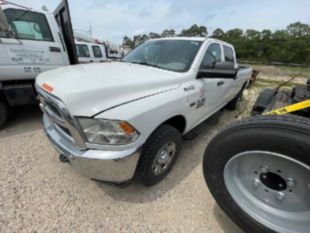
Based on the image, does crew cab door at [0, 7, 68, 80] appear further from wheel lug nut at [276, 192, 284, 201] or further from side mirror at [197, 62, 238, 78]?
wheel lug nut at [276, 192, 284, 201]

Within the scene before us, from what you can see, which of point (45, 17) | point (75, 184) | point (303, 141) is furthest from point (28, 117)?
point (303, 141)

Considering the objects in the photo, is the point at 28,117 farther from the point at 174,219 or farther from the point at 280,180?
the point at 280,180

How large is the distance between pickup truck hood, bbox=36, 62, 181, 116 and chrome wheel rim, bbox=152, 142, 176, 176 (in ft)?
2.41

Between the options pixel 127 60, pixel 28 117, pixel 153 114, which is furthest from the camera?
pixel 28 117

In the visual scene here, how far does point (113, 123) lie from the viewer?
1525 mm

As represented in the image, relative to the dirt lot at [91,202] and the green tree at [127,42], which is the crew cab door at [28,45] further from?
the green tree at [127,42]

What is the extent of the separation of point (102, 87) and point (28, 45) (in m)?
2.57

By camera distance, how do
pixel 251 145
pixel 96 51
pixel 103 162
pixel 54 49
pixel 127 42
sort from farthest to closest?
pixel 127 42
pixel 96 51
pixel 54 49
pixel 103 162
pixel 251 145

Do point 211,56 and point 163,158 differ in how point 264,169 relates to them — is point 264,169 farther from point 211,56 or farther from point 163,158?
point 211,56

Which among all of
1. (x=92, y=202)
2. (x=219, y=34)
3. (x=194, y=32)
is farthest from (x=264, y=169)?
(x=219, y=34)

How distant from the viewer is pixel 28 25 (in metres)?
3.28

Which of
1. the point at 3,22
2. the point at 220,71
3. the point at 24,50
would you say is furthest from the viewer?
the point at 24,50

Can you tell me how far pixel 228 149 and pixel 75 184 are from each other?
1895mm

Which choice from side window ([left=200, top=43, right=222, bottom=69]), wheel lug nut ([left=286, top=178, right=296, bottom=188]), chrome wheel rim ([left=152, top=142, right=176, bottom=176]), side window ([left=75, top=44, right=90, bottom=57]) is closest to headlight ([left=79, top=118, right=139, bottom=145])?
chrome wheel rim ([left=152, top=142, right=176, bottom=176])
